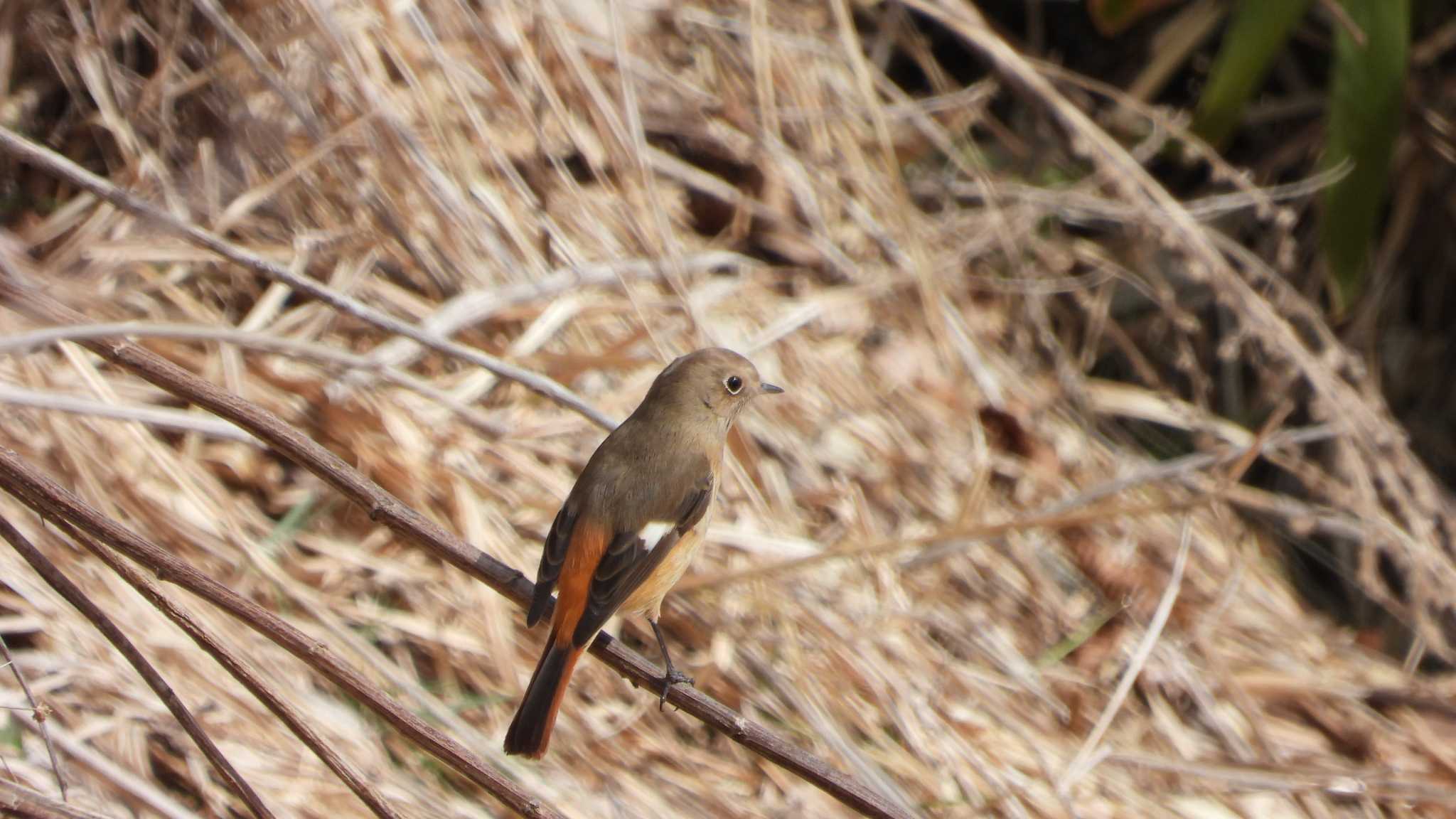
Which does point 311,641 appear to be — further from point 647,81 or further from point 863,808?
point 647,81

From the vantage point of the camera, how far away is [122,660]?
10.0 ft

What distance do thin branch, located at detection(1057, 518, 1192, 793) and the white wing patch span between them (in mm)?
1230

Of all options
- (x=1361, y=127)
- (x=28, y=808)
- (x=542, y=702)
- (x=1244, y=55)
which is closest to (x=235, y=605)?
(x=28, y=808)

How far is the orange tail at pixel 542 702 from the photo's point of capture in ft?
8.56

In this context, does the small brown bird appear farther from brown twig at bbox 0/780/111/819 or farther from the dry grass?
brown twig at bbox 0/780/111/819

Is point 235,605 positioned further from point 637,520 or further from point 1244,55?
point 1244,55

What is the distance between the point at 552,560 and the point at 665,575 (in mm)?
263

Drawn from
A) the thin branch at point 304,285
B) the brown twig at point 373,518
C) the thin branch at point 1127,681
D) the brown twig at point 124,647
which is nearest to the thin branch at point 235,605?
the brown twig at point 373,518

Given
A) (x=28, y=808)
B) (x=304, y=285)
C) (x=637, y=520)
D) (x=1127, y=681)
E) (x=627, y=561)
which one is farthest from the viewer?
(x=1127, y=681)

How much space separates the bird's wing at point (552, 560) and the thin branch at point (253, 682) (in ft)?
1.40

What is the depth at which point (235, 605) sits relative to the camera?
7.09 feet

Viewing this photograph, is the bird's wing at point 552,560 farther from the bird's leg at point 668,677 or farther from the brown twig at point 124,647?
the brown twig at point 124,647

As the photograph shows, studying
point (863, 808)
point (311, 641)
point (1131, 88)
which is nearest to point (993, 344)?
point (1131, 88)

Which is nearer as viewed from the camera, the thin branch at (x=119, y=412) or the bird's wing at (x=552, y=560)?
the bird's wing at (x=552, y=560)
